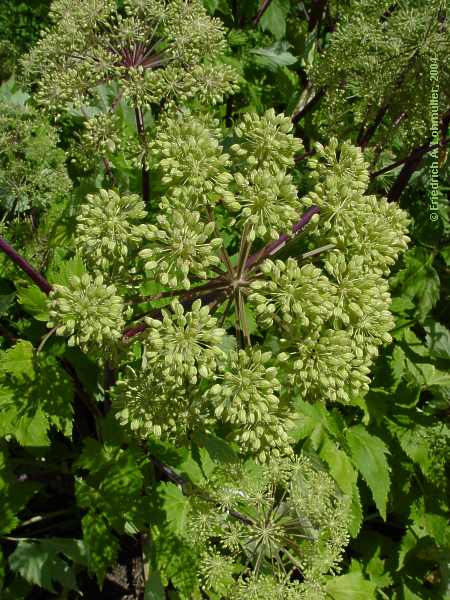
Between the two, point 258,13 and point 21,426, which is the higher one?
point 258,13

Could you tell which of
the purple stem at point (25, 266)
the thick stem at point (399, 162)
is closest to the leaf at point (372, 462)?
the thick stem at point (399, 162)

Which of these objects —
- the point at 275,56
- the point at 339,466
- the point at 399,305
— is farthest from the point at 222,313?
the point at 275,56

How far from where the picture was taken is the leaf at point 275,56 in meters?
5.77

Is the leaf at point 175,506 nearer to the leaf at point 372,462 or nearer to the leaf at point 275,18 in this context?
the leaf at point 372,462

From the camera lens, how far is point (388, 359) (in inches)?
204

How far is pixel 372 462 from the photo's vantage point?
434 centimetres

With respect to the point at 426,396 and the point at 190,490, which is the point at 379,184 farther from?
the point at 190,490

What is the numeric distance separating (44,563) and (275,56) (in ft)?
18.2

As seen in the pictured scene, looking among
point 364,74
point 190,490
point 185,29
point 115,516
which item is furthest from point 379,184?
point 115,516

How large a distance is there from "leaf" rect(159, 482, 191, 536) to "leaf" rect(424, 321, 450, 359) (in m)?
2.88

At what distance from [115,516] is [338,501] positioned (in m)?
1.61

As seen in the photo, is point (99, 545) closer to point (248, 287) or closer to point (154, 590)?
point (154, 590)

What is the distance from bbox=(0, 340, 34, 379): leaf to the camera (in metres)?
3.56

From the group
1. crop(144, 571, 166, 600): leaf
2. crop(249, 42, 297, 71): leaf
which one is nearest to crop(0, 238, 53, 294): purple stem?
crop(144, 571, 166, 600): leaf
